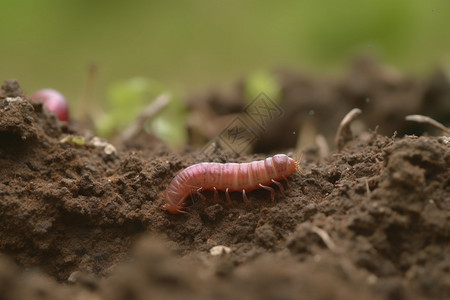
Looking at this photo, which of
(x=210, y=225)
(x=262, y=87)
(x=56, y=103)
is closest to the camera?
(x=210, y=225)

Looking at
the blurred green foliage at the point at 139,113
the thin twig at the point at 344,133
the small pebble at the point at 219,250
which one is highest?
the blurred green foliage at the point at 139,113

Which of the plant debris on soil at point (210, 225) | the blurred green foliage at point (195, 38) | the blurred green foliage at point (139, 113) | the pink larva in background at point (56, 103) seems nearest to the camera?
the plant debris on soil at point (210, 225)

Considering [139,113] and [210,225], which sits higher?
[139,113]

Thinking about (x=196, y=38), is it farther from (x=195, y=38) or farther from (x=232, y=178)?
(x=232, y=178)

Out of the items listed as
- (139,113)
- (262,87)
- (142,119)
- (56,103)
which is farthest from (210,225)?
(262,87)

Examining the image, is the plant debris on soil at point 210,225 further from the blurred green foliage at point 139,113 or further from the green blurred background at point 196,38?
the green blurred background at point 196,38

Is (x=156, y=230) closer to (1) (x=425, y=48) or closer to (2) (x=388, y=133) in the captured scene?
(2) (x=388, y=133)

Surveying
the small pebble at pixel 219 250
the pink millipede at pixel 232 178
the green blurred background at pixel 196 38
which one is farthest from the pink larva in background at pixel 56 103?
the green blurred background at pixel 196 38
